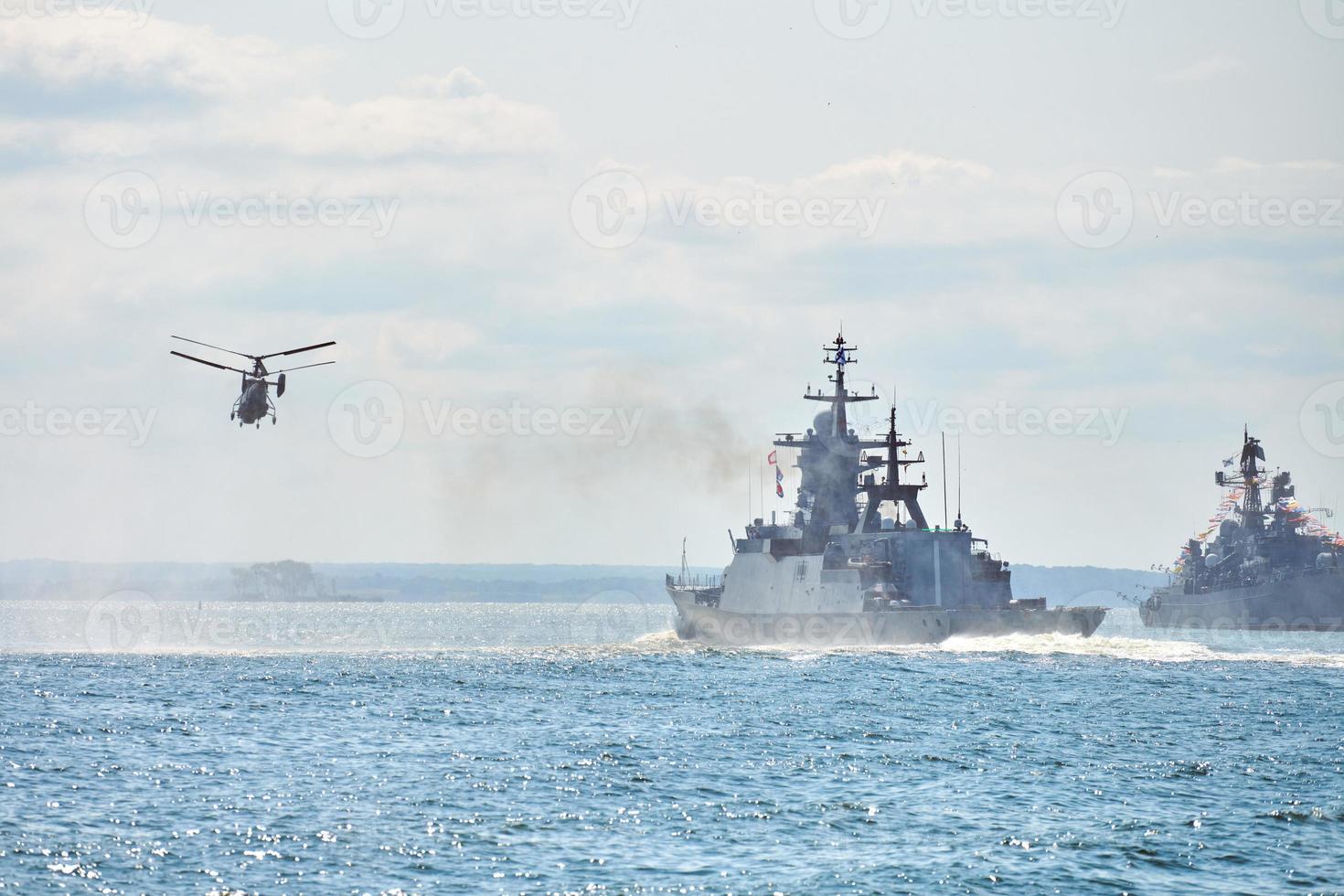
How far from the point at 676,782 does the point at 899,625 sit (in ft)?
117

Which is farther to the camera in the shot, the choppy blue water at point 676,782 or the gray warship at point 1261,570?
the gray warship at point 1261,570

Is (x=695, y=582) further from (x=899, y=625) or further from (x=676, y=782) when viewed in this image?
(x=676, y=782)

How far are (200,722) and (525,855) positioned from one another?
1830cm

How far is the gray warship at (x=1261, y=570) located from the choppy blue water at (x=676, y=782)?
60393 mm

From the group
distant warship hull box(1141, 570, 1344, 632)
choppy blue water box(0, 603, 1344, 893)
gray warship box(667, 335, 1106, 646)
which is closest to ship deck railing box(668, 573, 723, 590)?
gray warship box(667, 335, 1106, 646)

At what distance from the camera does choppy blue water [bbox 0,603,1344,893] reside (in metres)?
21.6

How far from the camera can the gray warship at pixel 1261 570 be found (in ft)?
355

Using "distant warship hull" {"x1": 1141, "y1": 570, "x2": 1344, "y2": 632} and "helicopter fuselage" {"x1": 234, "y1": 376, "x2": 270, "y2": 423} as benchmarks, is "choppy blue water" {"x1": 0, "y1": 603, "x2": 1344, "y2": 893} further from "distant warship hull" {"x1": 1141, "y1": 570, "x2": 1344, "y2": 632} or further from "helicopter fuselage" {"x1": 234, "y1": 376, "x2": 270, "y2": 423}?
"distant warship hull" {"x1": 1141, "y1": 570, "x2": 1344, "y2": 632}

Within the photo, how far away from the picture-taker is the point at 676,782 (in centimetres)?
2922

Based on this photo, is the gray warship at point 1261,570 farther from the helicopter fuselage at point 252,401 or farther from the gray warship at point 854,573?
the helicopter fuselage at point 252,401

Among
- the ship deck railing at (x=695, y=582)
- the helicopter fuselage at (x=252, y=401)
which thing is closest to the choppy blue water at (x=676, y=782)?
the helicopter fuselage at (x=252, y=401)

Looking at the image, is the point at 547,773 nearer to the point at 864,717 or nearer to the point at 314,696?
the point at 864,717

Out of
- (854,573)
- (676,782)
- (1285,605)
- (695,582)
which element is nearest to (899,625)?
(854,573)

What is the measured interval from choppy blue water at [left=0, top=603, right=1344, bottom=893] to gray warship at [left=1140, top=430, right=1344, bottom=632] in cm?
6039
